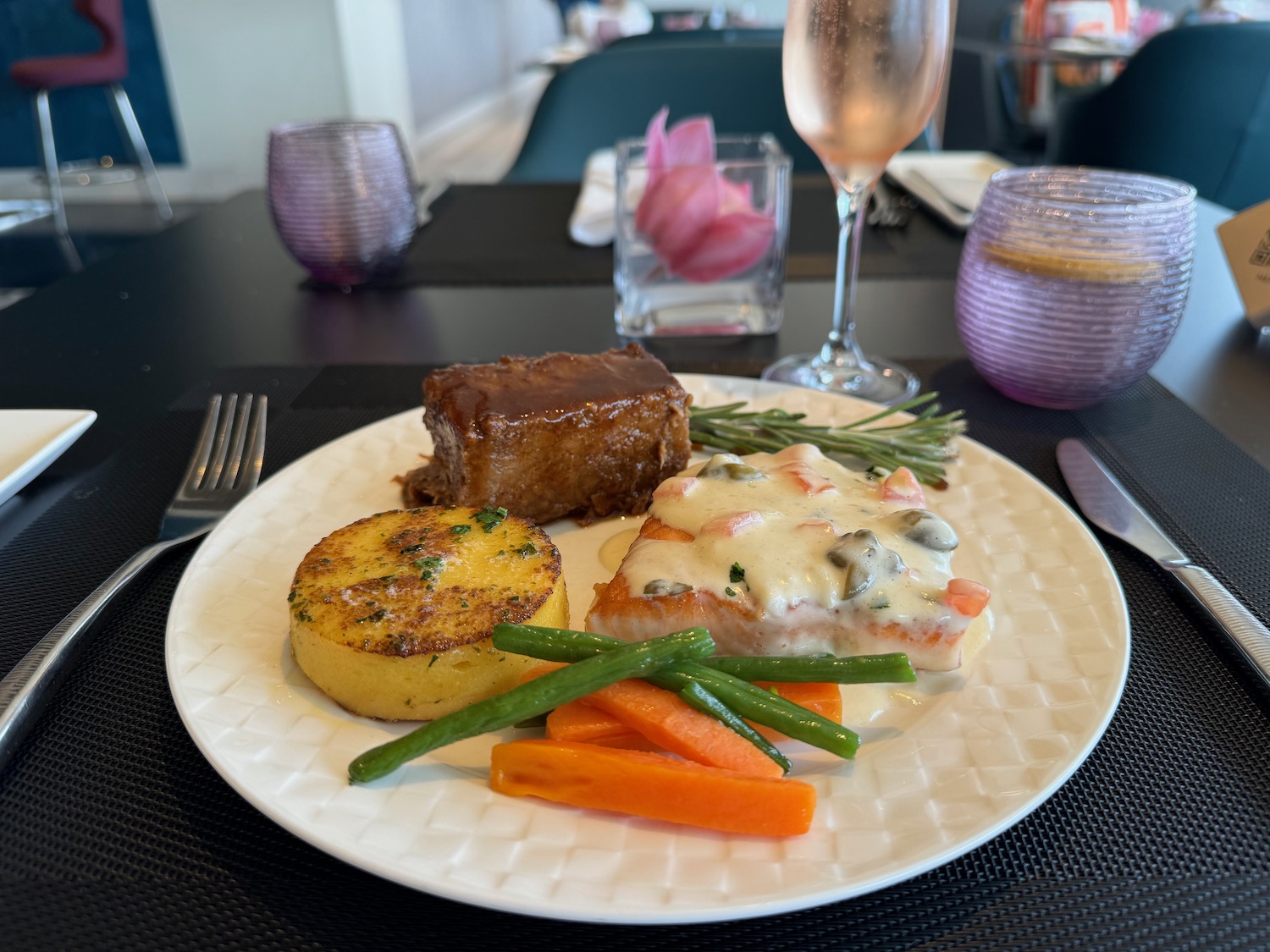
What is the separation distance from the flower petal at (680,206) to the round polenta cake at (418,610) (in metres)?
1.09

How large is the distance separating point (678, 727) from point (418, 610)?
1.07ft

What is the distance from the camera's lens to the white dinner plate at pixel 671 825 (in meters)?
0.76

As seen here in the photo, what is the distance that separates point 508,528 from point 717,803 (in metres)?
0.49

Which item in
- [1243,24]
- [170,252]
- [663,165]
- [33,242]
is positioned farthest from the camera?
[33,242]

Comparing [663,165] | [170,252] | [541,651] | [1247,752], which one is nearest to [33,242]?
[170,252]

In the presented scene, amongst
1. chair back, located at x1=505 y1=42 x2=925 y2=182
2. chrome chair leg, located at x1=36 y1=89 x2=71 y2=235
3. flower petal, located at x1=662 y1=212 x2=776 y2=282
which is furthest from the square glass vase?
chrome chair leg, located at x1=36 y1=89 x2=71 y2=235

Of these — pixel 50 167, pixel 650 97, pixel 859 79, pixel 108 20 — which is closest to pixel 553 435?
pixel 859 79

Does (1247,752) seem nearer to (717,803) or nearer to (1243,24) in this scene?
(717,803)

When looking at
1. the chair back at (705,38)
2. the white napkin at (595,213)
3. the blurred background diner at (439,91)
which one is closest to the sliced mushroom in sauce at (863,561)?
the white napkin at (595,213)

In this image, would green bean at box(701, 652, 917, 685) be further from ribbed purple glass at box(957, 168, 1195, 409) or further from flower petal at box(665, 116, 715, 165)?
flower petal at box(665, 116, 715, 165)

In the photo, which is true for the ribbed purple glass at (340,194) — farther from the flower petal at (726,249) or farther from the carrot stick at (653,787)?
the carrot stick at (653,787)

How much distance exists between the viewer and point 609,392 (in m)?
1.42

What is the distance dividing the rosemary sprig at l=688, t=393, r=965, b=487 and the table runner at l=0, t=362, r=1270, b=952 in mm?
353

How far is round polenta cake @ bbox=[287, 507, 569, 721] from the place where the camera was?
0.98 metres
